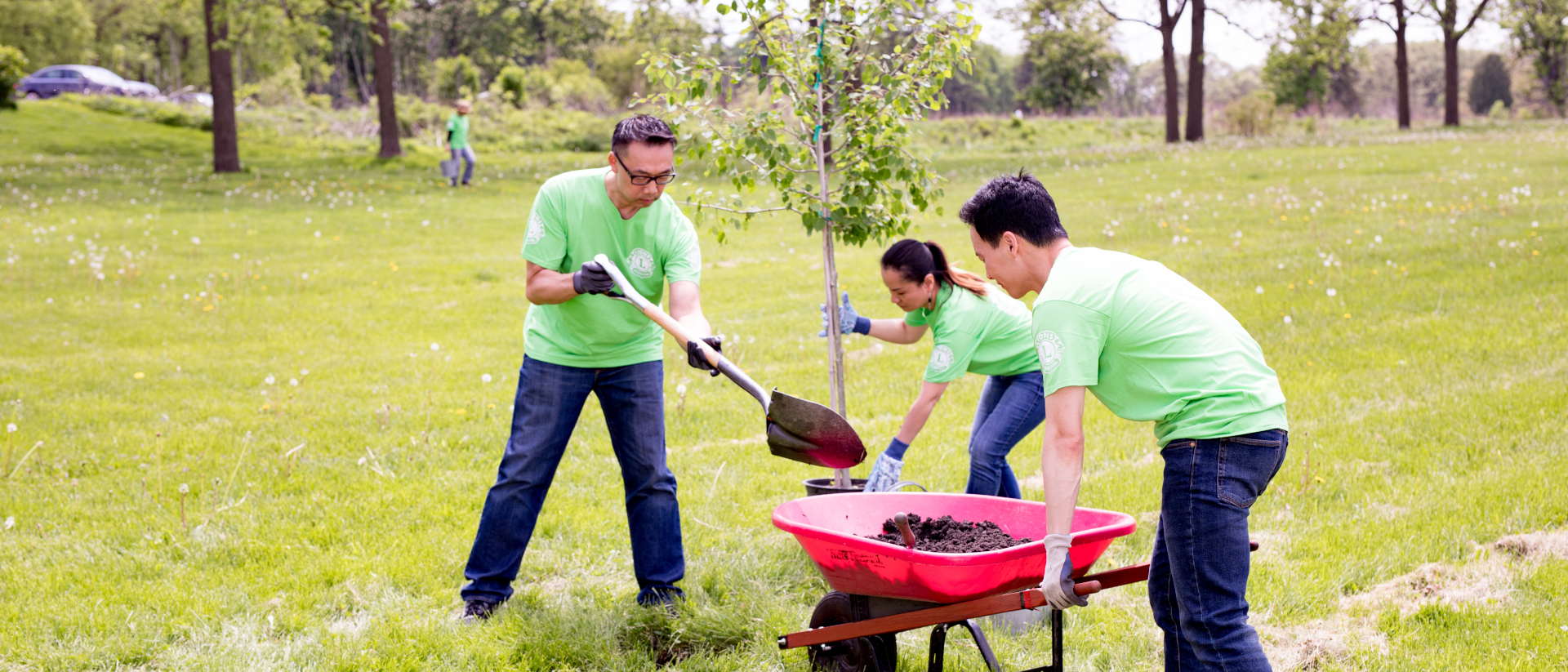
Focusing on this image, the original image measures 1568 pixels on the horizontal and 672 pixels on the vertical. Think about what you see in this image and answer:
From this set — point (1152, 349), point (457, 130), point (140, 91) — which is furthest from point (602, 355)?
point (140, 91)

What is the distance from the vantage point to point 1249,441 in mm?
2668

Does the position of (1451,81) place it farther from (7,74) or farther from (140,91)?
(140,91)

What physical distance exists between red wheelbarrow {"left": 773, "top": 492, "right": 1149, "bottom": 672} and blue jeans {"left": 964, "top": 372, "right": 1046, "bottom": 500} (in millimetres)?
525

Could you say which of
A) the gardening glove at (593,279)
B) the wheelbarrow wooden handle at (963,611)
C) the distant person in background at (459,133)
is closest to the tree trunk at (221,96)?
the distant person in background at (459,133)

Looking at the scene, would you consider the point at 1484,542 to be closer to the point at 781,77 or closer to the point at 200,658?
the point at 781,77

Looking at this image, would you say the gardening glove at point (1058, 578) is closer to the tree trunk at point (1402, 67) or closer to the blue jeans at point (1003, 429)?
the blue jeans at point (1003, 429)

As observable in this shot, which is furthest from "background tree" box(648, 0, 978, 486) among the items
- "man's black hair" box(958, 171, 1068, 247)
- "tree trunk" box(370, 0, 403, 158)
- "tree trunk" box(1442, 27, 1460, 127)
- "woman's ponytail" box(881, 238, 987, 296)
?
"tree trunk" box(1442, 27, 1460, 127)

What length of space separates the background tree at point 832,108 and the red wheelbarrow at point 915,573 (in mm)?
788

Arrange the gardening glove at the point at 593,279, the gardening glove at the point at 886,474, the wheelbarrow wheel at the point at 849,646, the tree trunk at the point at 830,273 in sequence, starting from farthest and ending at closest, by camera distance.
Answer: the tree trunk at the point at 830,273, the gardening glove at the point at 886,474, the gardening glove at the point at 593,279, the wheelbarrow wheel at the point at 849,646

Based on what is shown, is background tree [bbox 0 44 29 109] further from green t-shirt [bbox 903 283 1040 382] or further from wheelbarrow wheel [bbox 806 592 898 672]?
wheelbarrow wheel [bbox 806 592 898 672]

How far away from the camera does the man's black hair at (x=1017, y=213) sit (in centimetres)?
282

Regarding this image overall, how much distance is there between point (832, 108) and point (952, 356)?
4.17 ft

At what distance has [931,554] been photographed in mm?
2797

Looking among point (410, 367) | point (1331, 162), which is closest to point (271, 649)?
point (410, 367)
